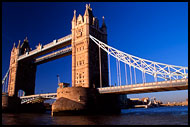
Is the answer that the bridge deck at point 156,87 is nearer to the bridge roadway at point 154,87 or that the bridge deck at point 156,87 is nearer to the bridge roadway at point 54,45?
the bridge roadway at point 154,87

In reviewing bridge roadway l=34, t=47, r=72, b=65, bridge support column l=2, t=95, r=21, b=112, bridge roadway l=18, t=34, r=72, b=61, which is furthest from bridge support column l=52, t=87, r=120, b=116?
bridge support column l=2, t=95, r=21, b=112

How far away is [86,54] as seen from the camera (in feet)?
167

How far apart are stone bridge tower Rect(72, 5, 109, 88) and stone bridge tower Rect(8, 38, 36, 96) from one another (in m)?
34.2

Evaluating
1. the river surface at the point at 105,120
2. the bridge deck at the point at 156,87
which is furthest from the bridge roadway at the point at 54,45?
the river surface at the point at 105,120

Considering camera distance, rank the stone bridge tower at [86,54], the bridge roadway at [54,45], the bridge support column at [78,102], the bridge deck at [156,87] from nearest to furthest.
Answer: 1. the bridge deck at [156,87]
2. the bridge support column at [78,102]
3. the stone bridge tower at [86,54]
4. the bridge roadway at [54,45]

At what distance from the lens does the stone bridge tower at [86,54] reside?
50.3 metres

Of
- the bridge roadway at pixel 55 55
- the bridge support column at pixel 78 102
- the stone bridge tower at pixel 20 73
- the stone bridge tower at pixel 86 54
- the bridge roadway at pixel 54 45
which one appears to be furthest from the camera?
the stone bridge tower at pixel 20 73

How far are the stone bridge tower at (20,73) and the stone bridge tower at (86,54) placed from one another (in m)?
34.2

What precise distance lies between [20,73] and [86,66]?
3991cm

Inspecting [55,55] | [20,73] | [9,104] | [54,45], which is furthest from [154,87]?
[20,73]

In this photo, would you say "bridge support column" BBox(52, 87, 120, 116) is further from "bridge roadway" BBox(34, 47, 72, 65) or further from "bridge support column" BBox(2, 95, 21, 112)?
"bridge support column" BBox(2, 95, 21, 112)

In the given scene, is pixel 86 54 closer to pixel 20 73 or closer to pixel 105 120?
pixel 105 120

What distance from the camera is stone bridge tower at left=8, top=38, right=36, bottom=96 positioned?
248 ft

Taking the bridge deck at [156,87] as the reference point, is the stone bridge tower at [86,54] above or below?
above
